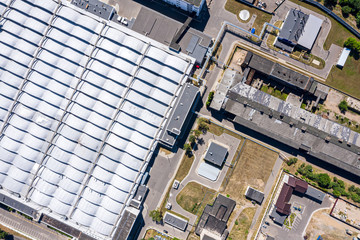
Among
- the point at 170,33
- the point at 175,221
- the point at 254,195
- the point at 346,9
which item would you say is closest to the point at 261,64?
the point at 170,33

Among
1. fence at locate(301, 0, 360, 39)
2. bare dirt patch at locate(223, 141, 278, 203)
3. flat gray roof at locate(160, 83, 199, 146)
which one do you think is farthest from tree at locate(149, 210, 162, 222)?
fence at locate(301, 0, 360, 39)

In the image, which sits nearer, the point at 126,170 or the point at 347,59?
the point at 126,170

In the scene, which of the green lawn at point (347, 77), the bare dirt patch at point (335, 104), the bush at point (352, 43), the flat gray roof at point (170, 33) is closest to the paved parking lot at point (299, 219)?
the bare dirt patch at point (335, 104)

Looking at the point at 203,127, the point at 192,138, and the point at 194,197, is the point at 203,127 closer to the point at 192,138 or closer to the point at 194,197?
the point at 192,138

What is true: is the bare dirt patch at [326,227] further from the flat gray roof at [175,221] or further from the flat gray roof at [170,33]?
the flat gray roof at [170,33]

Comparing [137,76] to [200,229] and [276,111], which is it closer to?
[276,111]

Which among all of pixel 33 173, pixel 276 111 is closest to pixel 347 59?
pixel 276 111
